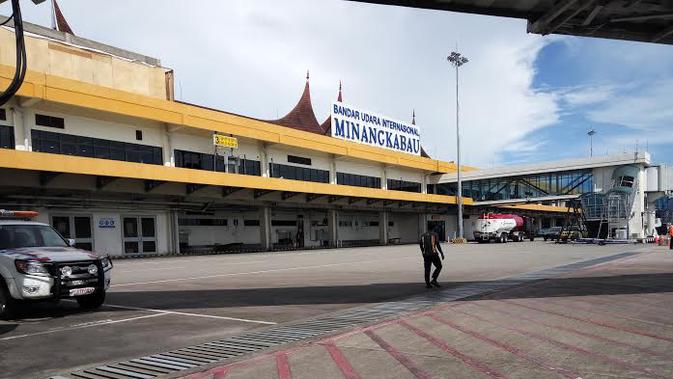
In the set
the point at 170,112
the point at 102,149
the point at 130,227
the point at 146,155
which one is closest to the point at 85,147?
the point at 102,149

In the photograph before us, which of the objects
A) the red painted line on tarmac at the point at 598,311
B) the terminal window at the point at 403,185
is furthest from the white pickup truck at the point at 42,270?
the terminal window at the point at 403,185

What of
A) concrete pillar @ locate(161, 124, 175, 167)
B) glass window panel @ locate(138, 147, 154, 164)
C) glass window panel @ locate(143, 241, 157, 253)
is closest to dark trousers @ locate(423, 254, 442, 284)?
glass window panel @ locate(138, 147, 154, 164)

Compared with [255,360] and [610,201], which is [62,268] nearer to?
[255,360]

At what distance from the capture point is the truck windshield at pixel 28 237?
1038 cm

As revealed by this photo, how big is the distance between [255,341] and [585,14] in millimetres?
9600

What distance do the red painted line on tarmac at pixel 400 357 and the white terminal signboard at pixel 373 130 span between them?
43.1 metres

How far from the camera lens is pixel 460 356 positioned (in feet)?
21.5

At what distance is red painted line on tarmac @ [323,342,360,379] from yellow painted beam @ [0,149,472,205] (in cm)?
2429

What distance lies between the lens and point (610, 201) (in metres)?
43.1

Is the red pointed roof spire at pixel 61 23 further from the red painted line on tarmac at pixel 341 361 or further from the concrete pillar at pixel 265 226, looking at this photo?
the red painted line on tarmac at pixel 341 361

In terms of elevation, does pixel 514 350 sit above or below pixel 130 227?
below

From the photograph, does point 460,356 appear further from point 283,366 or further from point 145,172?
point 145,172

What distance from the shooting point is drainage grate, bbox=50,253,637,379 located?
6.26m

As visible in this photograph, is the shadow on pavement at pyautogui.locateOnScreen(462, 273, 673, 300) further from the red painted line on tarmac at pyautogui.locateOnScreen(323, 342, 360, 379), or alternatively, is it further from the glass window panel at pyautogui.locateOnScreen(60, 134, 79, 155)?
the glass window panel at pyautogui.locateOnScreen(60, 134, 79, 155)
